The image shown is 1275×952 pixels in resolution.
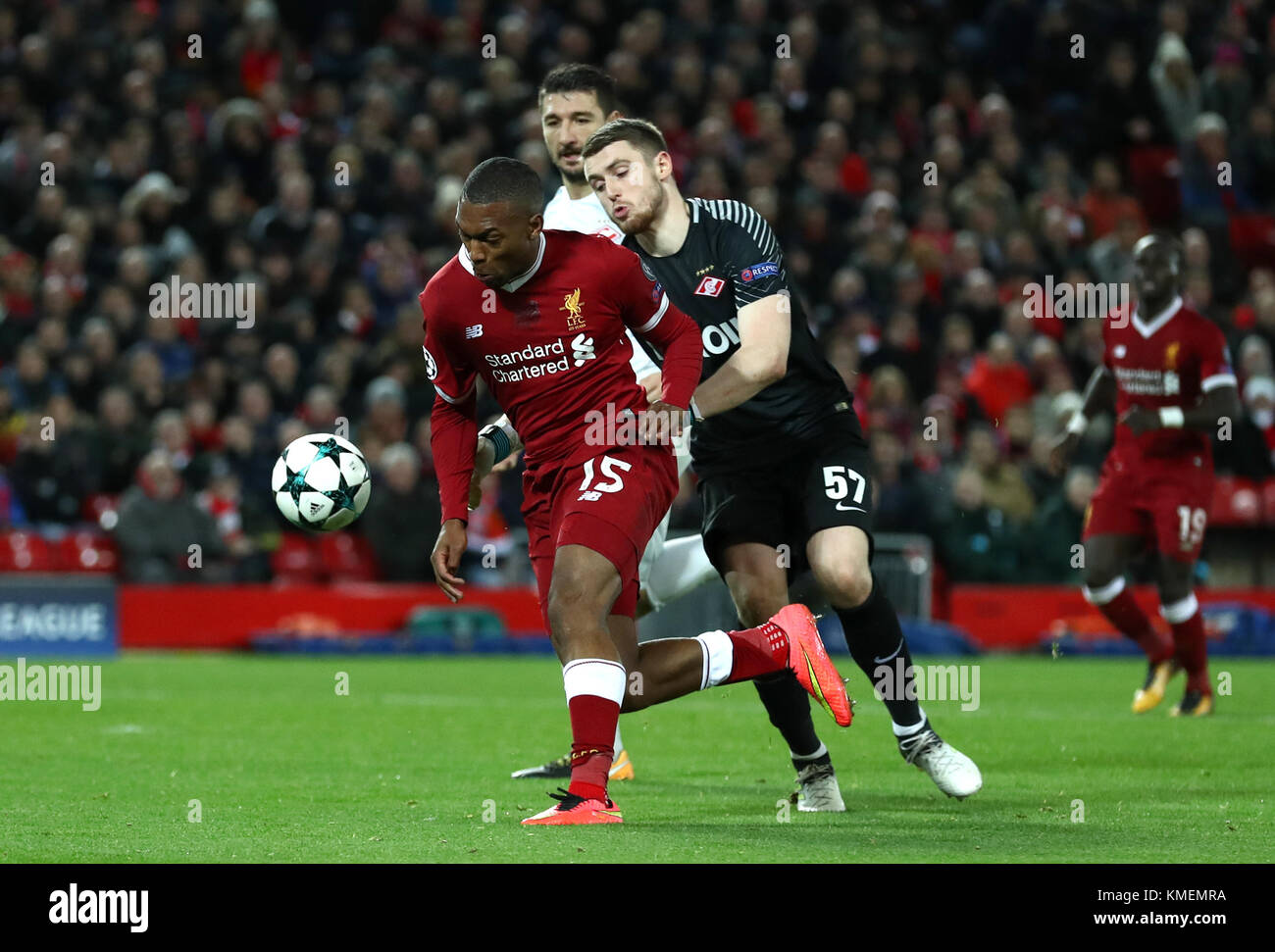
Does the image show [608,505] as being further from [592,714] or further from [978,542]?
[978,542]

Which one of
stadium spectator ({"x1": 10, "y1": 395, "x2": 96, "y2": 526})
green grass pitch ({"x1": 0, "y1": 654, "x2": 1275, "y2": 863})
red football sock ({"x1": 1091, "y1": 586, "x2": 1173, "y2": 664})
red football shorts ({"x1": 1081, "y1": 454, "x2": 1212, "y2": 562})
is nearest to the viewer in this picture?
green grass pitch ({"x1": 0, "y1": 654, "x2": 1275, "y2": 863})

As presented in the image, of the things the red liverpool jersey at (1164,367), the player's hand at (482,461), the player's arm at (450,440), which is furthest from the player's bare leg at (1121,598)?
the player's arm at (450,440)

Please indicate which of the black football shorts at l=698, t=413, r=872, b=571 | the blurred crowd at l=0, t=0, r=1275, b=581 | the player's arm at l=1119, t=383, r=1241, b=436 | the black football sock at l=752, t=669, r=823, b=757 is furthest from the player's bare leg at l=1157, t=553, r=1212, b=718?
the blurred crowd at l=0, t=0, r=1275, b=581

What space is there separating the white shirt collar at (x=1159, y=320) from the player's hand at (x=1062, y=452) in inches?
29.2

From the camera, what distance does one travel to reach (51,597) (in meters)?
14.4

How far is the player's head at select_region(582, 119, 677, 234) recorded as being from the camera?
267 inches

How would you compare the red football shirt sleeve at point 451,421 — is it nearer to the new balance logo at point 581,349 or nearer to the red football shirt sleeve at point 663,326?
the new balance logo at point 581,349

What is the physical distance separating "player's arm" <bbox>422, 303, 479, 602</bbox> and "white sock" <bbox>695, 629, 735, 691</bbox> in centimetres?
86

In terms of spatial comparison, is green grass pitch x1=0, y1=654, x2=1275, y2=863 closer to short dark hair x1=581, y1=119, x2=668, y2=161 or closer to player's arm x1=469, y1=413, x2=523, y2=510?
player's arm x1=469, y1=413, x2=523, y2=510

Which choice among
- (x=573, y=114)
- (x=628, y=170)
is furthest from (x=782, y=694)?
(x=573, y=114)

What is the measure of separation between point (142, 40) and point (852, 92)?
7.57 metres
